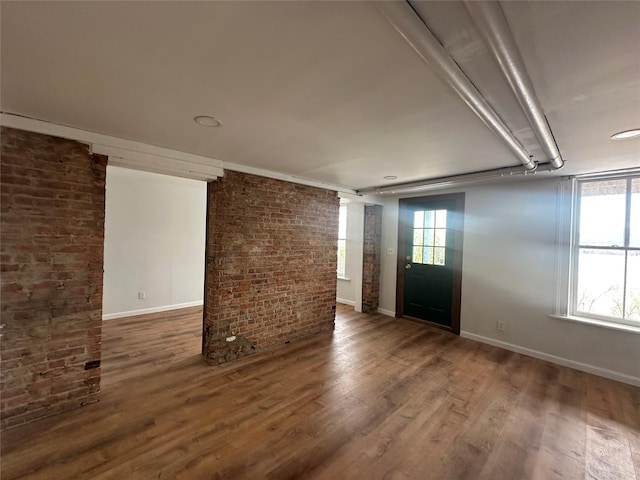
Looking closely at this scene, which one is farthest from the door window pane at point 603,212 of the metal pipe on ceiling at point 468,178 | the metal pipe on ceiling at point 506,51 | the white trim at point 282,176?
the white trim at point 282,176

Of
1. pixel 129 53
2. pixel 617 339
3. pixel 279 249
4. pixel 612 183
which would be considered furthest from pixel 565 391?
Answer: pixel 129 53

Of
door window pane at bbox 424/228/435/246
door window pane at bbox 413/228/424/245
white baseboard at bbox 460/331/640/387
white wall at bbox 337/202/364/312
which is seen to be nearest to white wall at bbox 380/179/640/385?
white baseboard at bbox 460/331/640/387

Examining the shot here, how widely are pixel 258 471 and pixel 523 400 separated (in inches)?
97.4

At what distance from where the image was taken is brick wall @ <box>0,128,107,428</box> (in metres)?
2.00

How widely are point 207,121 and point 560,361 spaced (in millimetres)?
4703

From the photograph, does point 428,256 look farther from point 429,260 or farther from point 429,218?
point 429,218

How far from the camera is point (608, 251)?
312cm

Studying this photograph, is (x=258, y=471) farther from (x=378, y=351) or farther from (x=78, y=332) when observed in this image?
(x=378, y=351)

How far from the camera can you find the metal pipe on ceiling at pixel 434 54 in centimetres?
97

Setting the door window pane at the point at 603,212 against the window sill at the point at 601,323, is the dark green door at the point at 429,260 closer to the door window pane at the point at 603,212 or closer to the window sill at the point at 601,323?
the window sill at the point at 601,323

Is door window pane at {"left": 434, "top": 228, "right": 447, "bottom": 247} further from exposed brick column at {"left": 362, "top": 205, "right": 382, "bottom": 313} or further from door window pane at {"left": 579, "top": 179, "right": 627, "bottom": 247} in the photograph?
door window pane at {"left": 579, "top": 179, "right": 627, "bottom": 247}

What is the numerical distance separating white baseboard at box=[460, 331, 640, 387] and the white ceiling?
237 cm

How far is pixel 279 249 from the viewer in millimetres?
3637

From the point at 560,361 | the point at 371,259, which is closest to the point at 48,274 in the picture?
the point at 371,259
